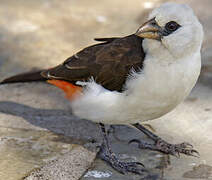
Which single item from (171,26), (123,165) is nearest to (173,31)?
(171,26)

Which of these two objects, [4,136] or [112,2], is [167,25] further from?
[112,2]

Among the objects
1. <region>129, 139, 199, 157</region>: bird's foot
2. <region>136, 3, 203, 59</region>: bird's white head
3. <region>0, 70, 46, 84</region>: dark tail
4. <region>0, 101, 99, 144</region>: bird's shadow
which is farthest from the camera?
<region>0, 70, 46, 84</region>: dark tail

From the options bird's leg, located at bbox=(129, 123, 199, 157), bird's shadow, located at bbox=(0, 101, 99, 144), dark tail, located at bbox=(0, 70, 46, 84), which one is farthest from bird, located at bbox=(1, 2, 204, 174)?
dark tail, located at bbox=(0, 70, 46, 84)

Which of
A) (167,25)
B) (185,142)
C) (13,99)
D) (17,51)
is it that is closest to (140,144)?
(185,142)

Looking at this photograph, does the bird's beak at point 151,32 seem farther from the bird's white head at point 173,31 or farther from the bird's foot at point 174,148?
the bird's foot at point 174,148

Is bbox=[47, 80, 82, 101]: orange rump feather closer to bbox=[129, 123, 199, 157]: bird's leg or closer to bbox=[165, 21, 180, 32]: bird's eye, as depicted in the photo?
bbox=[129, 123, 199, 157]: bird's leg

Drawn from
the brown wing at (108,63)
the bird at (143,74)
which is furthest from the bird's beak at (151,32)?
the brown wing at (108,63)

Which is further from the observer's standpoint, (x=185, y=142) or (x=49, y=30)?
(x=49, y=30)
